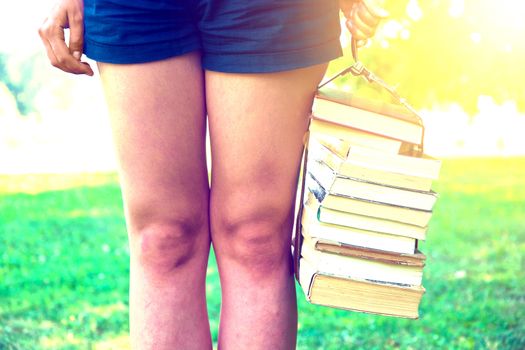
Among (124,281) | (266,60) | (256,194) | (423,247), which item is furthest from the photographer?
(423,247)

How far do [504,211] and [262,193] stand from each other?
4.29m

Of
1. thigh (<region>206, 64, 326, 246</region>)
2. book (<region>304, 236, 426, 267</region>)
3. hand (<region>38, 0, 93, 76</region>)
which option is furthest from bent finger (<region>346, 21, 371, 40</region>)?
hand (<region>38, 0, 93, 76</region>)

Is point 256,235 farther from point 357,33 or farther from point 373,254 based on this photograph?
point 357,33

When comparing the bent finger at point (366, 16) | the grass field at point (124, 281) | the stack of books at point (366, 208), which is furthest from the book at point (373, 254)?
Answer: the grass field at point (124, 281)

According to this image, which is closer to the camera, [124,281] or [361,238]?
[361,238]

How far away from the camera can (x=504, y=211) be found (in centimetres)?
534

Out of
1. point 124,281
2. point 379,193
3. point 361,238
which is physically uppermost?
point 379,193

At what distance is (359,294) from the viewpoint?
1519mm

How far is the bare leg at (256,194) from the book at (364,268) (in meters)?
0.11

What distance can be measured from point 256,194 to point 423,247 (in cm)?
290

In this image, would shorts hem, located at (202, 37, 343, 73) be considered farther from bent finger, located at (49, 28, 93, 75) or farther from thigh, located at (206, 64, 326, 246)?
bent finger, located at (49, 28, 93, 75)

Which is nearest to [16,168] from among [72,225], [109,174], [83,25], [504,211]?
[109,174]

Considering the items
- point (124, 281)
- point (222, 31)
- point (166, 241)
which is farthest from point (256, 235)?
point (124, 281)

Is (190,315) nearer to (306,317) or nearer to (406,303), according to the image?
(406,303)
